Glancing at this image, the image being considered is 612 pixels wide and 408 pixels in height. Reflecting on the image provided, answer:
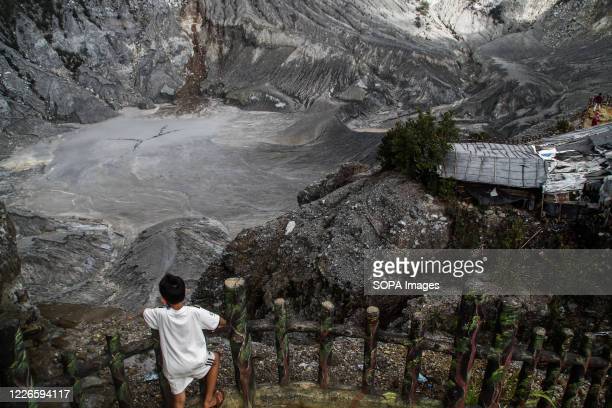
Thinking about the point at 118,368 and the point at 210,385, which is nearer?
the point at 118,368

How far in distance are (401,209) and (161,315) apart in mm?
6399

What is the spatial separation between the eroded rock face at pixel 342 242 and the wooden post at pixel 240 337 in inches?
177

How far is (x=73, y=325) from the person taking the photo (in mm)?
8680

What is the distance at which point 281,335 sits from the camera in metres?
4.28

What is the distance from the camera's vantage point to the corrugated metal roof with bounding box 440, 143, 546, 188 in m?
8.84

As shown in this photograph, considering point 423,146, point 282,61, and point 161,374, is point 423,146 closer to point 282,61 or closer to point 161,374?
point 161,374

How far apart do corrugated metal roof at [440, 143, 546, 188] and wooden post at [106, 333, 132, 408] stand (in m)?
7.13

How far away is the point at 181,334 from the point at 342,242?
5.65 m

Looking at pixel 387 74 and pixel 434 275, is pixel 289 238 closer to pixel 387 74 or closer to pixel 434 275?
pixel 434 275

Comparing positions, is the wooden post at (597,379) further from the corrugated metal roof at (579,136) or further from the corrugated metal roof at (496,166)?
the corrugated metal roof at (579,136)

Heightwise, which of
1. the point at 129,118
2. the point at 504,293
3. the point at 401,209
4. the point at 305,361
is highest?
the point at 129,118

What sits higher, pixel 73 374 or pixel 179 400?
pixel 73 374

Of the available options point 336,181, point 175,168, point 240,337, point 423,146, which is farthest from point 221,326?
point 175,168

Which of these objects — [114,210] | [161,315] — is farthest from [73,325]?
[114,210]
